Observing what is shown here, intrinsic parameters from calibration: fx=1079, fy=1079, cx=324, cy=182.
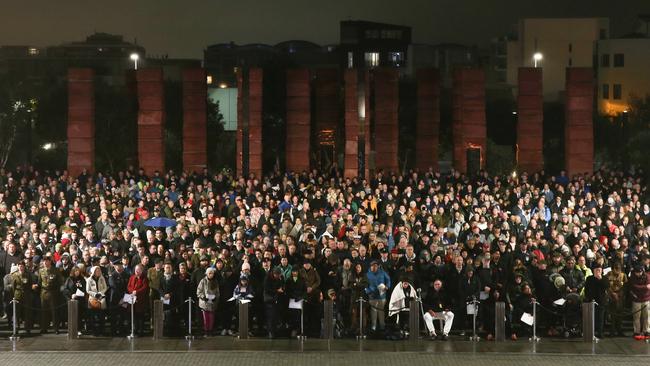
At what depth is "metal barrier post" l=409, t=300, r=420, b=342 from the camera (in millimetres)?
20250

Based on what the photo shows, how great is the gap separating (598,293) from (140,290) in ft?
29.2

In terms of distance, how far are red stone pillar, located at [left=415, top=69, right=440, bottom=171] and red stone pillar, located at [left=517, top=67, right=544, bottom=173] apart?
4765 mm

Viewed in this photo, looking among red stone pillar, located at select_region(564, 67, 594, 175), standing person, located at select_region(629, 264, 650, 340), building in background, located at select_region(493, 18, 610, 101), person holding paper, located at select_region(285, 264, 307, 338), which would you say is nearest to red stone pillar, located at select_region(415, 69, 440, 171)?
red stone pillar, located at select_region(564, 67, 594, 175)

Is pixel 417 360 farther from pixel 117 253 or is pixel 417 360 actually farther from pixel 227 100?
pixel 227 100

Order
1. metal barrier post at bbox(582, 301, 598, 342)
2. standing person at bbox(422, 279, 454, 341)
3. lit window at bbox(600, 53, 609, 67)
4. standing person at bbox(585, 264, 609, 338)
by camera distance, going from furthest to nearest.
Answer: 1. lit window at bbox(600, 53, 609, 67)
2. standing person at bbox(585, 264, 609, 338)
3. standing person at bbox(422, 279, 454, 341)
4. metal barrier post at bbox(582, 301, 598, 342)

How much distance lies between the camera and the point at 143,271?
832 inches

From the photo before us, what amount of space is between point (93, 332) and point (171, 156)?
47.1m

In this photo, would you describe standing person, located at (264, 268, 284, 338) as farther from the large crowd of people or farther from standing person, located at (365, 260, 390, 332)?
standing person, located at (365, 260, 390, 332)

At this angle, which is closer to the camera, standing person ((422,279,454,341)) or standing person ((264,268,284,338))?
standing person ((422,279,454,341))

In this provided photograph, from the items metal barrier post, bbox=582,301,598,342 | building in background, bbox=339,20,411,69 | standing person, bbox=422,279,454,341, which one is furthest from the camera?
building in background, bbox=339,20,411,69

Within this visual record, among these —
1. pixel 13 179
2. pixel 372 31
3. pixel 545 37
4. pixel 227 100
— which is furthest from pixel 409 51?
pixel 13 179

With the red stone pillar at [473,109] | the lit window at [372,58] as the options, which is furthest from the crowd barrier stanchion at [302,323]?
the lit window at [372,58]

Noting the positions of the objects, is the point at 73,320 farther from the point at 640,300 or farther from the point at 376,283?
the point at 640,300

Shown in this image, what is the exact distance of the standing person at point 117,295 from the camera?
69.0ft
